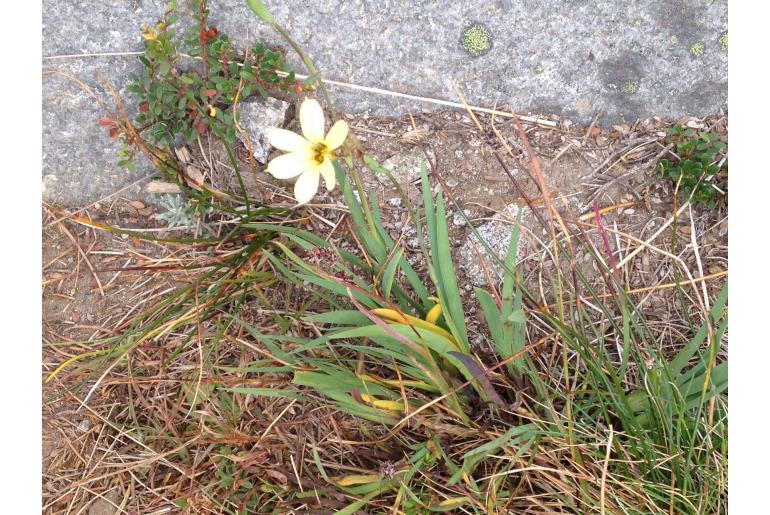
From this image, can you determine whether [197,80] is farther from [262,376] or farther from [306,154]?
[262,376]

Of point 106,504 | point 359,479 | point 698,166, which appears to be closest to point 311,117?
point 359,479

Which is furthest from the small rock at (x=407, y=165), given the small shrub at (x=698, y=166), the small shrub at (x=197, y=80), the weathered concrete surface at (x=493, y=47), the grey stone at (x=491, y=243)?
the small shrub at (x=698, y=166)

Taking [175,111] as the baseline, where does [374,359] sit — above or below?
below

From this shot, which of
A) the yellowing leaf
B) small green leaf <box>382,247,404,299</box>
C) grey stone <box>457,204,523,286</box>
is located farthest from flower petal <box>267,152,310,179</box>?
the yellowing leaf

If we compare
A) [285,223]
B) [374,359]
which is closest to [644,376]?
[374,359]

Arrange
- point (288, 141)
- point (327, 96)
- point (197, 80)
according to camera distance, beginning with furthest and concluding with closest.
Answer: point (197, 80) < point (288, 141) < point (327, 96)

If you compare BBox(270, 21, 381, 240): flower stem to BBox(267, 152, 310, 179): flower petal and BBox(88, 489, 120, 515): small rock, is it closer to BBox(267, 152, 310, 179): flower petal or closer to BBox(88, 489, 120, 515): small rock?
BBox(267, 152, 310, 179): flower petal

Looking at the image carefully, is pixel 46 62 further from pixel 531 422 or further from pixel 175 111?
pixel 531 422
